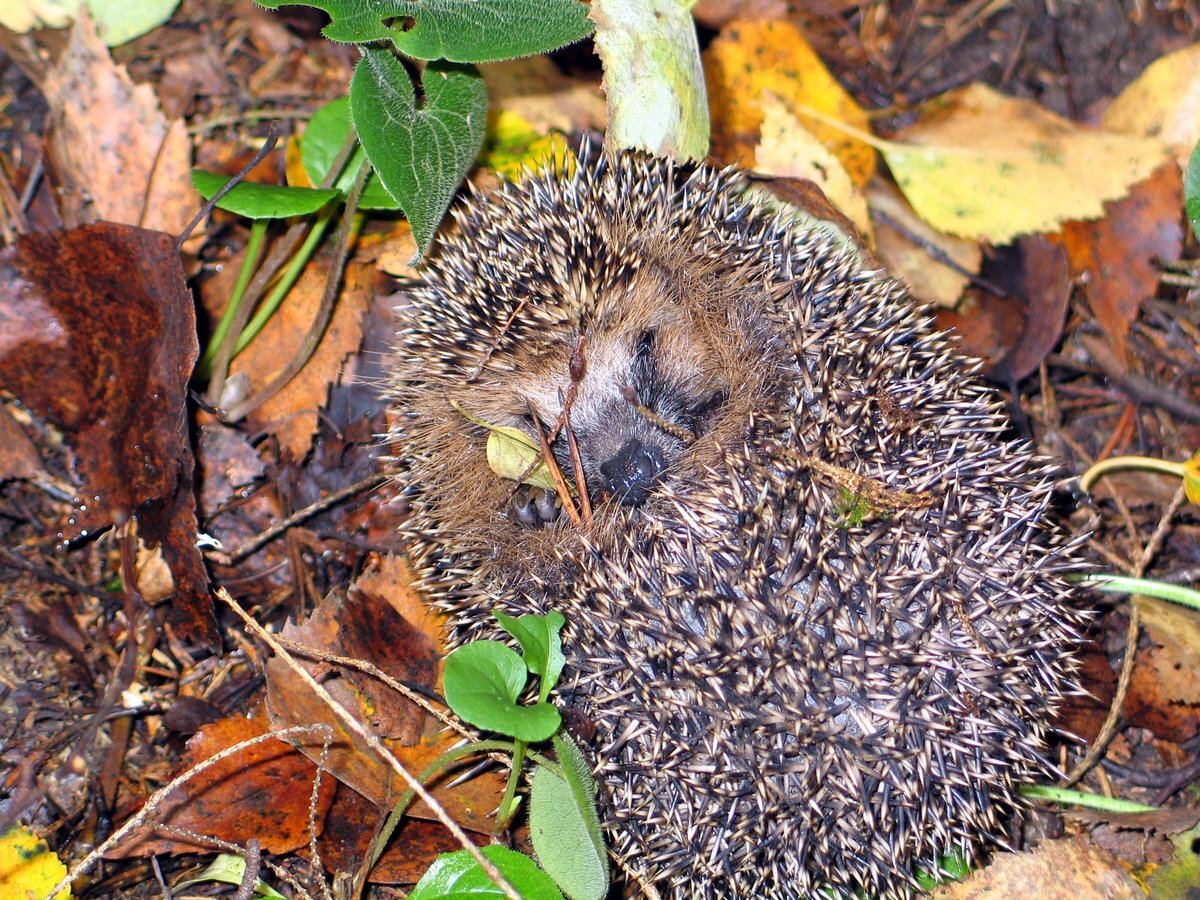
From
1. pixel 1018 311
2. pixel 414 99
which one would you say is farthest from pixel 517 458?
pixel 1018 311

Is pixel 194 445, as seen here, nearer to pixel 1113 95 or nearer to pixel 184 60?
pixel 184 60

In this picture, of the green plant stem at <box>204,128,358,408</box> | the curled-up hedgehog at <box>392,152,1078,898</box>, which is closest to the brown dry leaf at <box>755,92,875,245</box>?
the curled-up hedgehog at <box>392,152,1078,898</box>

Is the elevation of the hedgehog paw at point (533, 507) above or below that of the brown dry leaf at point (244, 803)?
above

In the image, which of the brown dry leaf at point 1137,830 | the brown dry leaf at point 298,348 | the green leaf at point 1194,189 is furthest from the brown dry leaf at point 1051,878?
the brown dry leaf at point 298,348

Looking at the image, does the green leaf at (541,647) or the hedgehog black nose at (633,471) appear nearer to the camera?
the green leaf at (541,647)

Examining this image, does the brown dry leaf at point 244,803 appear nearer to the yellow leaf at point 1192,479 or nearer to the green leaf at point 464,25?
the green leaf at point 464,25

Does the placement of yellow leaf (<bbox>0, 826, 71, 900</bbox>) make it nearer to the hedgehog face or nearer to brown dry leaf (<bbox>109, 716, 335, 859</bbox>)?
brown dry leaf (<bbox>109, 716, 335, 859</bbox>)

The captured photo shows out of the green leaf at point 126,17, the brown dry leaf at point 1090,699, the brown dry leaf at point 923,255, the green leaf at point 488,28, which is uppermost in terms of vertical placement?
the green leaf at point 126,17
